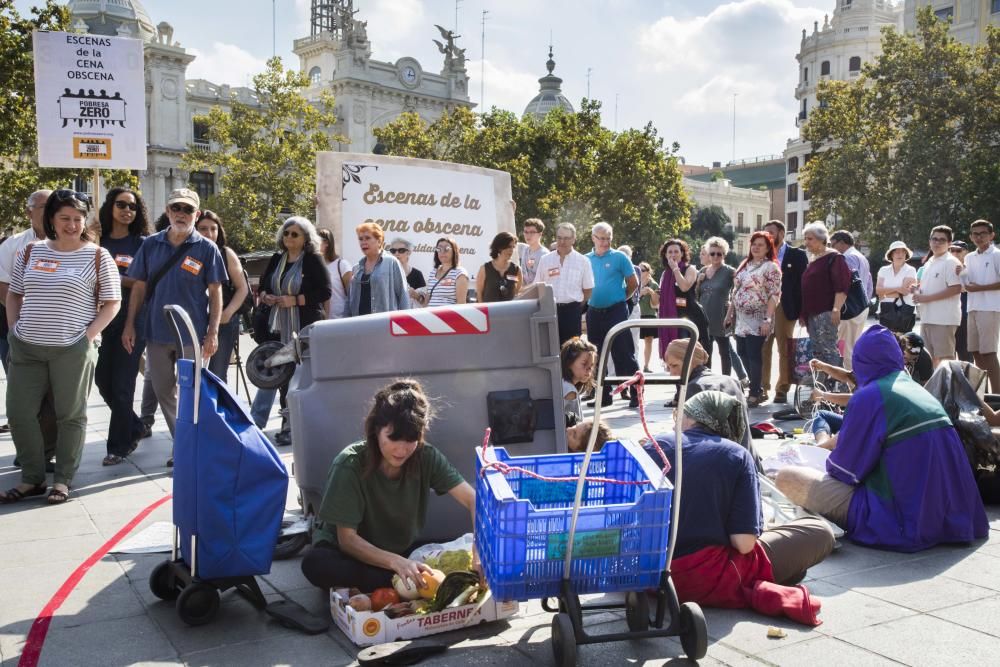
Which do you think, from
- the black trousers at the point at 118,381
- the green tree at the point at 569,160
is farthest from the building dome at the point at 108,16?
the black trousers at the point at 118,381

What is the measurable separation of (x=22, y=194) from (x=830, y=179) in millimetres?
31234

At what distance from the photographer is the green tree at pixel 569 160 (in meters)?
43.7

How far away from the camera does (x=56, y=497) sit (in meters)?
5.92

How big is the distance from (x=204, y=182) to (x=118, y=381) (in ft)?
204

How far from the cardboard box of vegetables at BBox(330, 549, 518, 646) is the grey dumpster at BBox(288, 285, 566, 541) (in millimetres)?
864

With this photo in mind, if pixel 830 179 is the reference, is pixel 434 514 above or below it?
below

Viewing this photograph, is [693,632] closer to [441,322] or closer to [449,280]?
[441,322]

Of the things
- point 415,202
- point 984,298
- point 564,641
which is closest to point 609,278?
point 415,202

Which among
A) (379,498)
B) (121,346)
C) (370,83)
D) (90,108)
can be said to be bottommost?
(379,498)

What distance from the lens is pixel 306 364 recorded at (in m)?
4.99

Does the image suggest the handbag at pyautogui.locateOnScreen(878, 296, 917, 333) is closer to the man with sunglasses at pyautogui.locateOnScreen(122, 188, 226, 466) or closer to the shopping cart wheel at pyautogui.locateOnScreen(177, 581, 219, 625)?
the man with sunglasses at pyautogui.locateOnScreen(122, 188, 226, 466)

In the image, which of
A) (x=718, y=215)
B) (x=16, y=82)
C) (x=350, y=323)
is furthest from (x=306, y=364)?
(x=718, y=215)

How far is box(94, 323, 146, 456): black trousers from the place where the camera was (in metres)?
6.95

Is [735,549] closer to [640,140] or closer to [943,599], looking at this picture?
[943,599]
